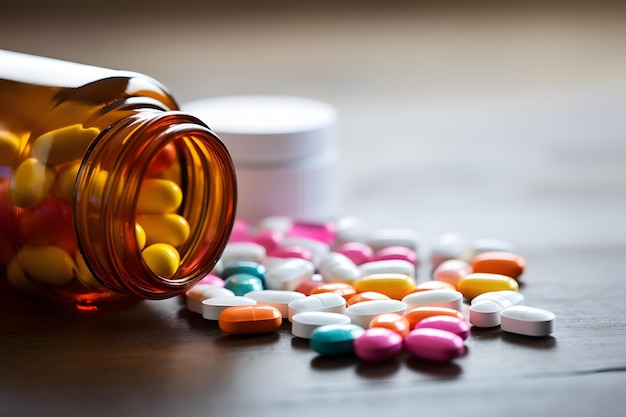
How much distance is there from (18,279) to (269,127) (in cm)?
63

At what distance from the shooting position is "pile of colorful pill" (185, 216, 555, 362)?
1.16m

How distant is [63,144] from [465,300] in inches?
24.7

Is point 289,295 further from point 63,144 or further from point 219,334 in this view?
point 63,144

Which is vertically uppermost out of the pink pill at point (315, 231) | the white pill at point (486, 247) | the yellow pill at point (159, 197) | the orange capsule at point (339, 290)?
the yellow pill at point (159, 197)

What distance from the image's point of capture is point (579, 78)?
2.92 metres

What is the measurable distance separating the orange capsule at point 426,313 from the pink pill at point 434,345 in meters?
0.08

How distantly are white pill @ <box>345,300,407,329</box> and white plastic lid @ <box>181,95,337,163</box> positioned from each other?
0.57m

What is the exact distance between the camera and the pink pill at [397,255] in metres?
1.55

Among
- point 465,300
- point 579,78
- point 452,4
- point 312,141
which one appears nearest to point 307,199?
point 312,141

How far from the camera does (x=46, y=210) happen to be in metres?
1.24

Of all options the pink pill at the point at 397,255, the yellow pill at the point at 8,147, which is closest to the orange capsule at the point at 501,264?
the pink pill at the point at 397,255

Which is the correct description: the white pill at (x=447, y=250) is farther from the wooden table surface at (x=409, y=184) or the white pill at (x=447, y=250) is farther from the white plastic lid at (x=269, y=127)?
the white plastic lid at (x=269, y=127)

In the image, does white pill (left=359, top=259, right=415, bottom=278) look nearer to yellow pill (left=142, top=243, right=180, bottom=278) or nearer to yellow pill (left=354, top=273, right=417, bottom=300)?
yellow pill (left=354, top=273, right=417, bottom=300)

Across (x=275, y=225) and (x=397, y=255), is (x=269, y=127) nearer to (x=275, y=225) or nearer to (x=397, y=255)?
(x=275, y=225)
